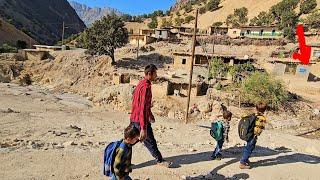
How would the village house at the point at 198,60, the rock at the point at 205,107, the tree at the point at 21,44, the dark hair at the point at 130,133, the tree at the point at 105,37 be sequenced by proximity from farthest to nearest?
1. the tree at the point at 21,44
2. the tree at the point at 105,37
3. the village house at the point at 198,60
4. the rock at the point at 205,107
5. the dark hair at the point at 130,133

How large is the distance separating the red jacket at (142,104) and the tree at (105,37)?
3306 centimetres

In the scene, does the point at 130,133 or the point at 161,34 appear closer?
the point at 130,133

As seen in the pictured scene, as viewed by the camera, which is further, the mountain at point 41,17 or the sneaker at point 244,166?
the mountain at point 41,17

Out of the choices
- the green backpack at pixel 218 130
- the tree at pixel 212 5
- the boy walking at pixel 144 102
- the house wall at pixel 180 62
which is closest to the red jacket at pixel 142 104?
the boy walking at pixel 144 102

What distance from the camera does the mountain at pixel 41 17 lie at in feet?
280

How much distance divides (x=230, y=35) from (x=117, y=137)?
149 feet

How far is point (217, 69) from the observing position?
34.2 m

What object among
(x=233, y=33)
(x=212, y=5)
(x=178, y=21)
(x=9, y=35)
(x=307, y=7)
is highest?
(x=212, y=5)

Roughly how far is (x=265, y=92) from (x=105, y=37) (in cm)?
1906

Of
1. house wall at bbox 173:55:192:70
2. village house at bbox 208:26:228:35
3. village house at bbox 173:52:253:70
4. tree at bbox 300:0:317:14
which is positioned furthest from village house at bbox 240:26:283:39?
house wall at bbox 173:55:192:70

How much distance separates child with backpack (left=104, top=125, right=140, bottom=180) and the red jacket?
1.45 metres

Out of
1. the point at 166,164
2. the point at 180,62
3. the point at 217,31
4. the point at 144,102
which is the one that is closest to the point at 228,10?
the point at 217,31

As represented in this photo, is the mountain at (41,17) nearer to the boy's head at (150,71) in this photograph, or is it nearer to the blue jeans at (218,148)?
the blue jeans at (218,148)

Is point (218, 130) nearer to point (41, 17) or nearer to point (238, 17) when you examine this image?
point (238, 17)
